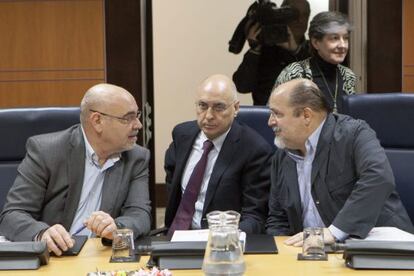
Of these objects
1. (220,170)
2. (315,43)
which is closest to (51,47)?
(315,43)

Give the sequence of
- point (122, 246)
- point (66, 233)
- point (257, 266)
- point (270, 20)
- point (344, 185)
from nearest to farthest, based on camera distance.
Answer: point (257, 266) < point (122, 246) < point (66, 233) < point (344, 185) < point (270, 20)

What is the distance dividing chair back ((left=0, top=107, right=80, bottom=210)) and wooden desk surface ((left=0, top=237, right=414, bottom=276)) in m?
Answer: 0.90

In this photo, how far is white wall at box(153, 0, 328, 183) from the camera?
6996mm

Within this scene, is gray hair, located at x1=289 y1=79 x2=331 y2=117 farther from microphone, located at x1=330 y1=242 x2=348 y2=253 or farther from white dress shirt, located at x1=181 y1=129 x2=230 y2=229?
microphone, located at x1=330 y1=242 x2=348 y2=253

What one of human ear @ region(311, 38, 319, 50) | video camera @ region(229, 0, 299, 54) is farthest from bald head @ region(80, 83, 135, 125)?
video camera @ region(229, 0, 299, 54)

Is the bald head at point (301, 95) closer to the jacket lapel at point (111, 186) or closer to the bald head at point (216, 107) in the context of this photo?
the bald head at point (216, 107)

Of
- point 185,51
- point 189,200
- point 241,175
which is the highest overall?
point 185,51

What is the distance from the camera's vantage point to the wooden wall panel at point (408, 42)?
504 centimetres

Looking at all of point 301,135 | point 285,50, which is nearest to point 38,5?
point 285,50

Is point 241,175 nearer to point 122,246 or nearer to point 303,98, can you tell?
point 303,98

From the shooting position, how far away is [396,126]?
11.0 ft

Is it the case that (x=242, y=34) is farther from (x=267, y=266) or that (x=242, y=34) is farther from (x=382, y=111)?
(x=267, y=266)

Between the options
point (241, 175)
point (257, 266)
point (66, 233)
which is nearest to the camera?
point (257, 266)

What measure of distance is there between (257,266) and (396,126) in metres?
1.27
